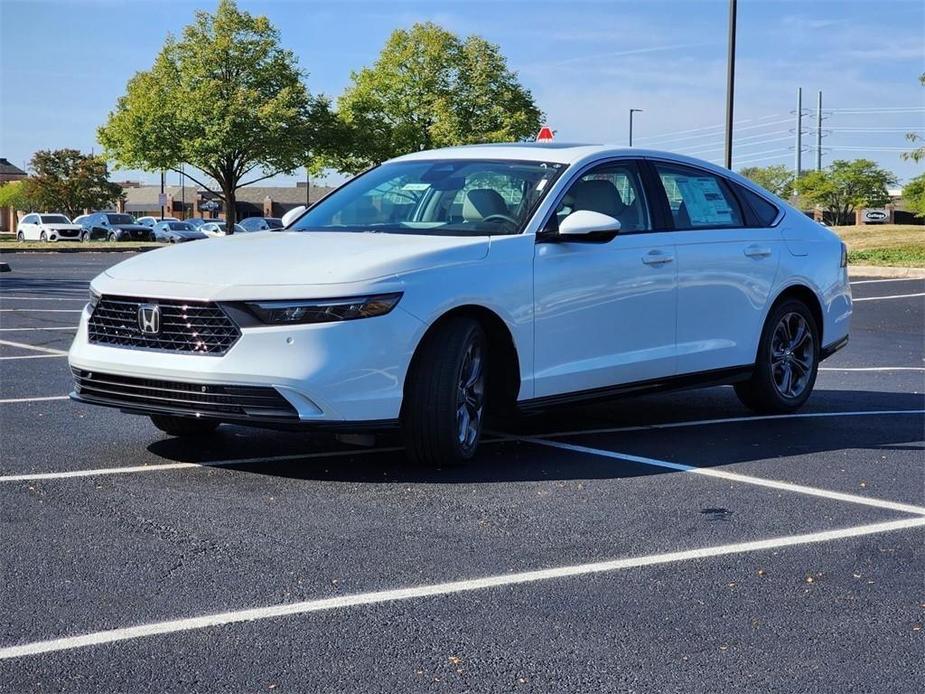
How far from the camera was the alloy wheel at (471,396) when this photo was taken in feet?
22.0

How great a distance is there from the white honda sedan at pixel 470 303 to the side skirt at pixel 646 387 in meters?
0.01

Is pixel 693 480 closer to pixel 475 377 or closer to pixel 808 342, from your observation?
pixel 475 377

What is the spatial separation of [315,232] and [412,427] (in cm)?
151

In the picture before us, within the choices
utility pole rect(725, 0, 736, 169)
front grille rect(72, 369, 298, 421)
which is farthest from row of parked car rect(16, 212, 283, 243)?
front grille rect(72, 369, 298, 421)

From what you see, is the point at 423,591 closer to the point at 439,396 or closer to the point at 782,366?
the point at 439,396

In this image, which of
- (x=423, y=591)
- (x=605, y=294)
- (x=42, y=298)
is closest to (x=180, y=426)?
(x=605, y=294)

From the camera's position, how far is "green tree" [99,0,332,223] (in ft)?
194

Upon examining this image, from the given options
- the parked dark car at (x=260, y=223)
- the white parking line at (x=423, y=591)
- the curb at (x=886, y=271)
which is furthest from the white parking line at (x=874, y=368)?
the parked dark car at (x=260, y=223)

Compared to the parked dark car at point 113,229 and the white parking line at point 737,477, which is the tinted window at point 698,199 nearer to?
the white parking line at point 737,477

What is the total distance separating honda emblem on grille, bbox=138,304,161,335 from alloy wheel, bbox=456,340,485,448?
1511 millimetres

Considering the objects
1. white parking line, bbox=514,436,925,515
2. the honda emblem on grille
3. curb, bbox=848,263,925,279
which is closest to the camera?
white parking line, bbox=514,436,925,515

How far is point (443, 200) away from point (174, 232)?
5891 centimetres

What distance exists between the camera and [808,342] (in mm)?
9070

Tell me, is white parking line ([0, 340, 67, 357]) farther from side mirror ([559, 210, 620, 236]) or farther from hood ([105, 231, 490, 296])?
side mirror ([559, 210, 620, 236])
